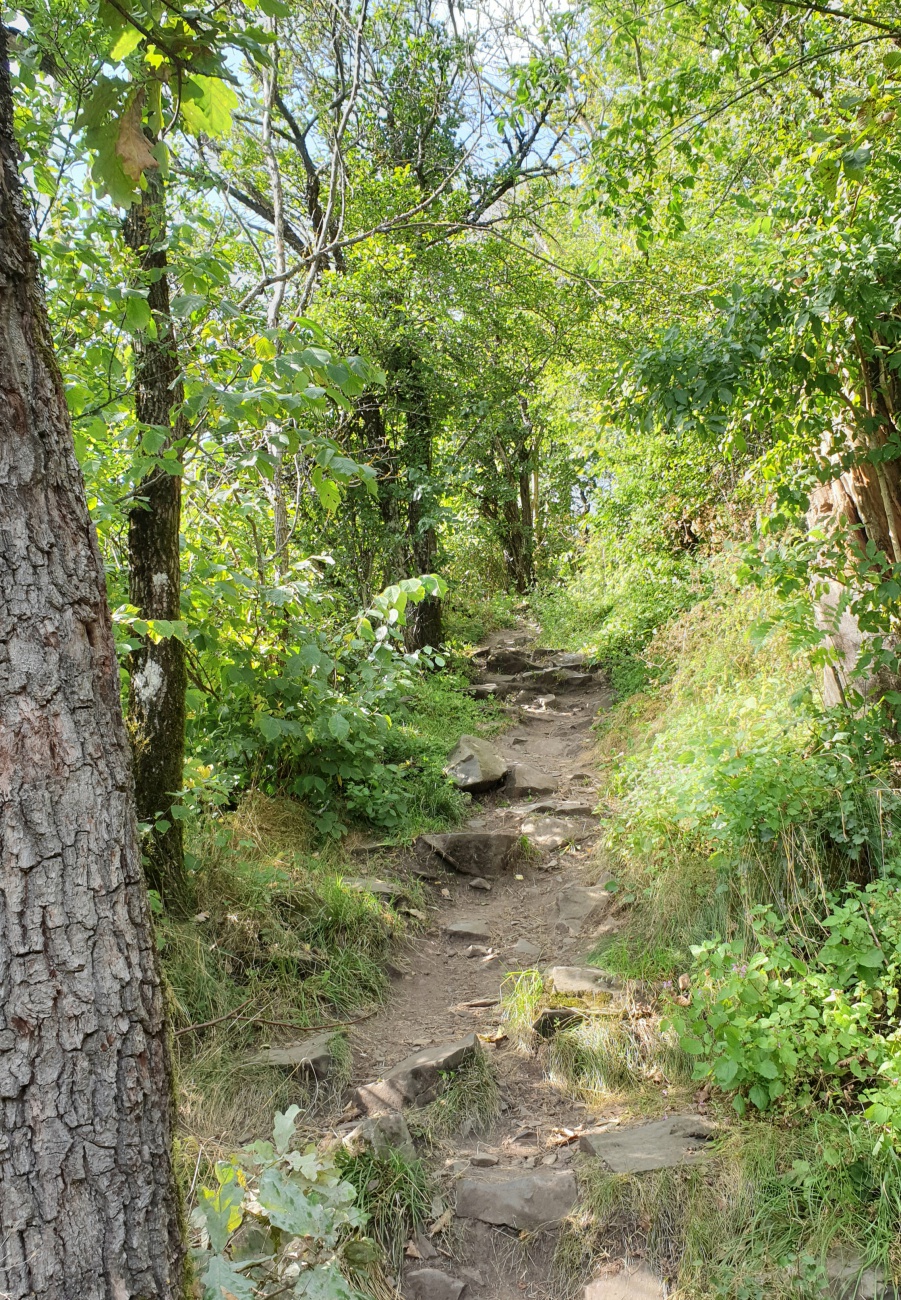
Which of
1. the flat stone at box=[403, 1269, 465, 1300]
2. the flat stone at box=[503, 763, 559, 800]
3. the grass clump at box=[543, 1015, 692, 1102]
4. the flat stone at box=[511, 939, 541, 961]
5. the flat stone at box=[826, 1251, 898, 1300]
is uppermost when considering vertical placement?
the flat stone at box=[503, 763, 559, 800]

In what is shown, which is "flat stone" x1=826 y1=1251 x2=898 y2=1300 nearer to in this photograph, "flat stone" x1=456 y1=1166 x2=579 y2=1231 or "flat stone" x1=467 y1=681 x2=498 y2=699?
"flat stone" x1=456 y1=1166 x2=579 y2=1231

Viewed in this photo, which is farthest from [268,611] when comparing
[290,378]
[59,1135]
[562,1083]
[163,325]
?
[59,1135]

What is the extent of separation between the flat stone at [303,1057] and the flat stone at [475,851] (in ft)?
7.14

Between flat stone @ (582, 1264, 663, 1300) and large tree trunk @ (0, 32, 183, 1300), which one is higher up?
large tree trunk @ (0, 32, 183, 1300)

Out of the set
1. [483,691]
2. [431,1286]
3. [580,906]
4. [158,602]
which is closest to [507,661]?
[483,691]

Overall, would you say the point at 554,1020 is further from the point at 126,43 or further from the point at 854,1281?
the point at 126,43

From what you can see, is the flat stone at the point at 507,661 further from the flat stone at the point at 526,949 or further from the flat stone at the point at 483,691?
the flat stone at the point at 526,949

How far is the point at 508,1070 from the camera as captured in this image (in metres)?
3.63

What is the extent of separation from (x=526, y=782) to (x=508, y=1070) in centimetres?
359

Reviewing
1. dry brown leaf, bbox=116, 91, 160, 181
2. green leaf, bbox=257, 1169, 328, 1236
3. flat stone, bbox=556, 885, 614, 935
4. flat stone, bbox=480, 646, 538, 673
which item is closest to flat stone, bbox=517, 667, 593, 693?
flat stone, bbox=480, 646, 538, 673

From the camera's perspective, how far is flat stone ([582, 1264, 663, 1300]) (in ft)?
8.25

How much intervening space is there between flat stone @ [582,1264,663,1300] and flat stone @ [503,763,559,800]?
4.49 m

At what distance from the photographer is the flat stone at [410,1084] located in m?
3.34

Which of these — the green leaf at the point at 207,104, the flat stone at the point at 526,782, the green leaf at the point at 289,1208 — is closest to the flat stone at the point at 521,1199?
the green leaf at the point at 289,1208
